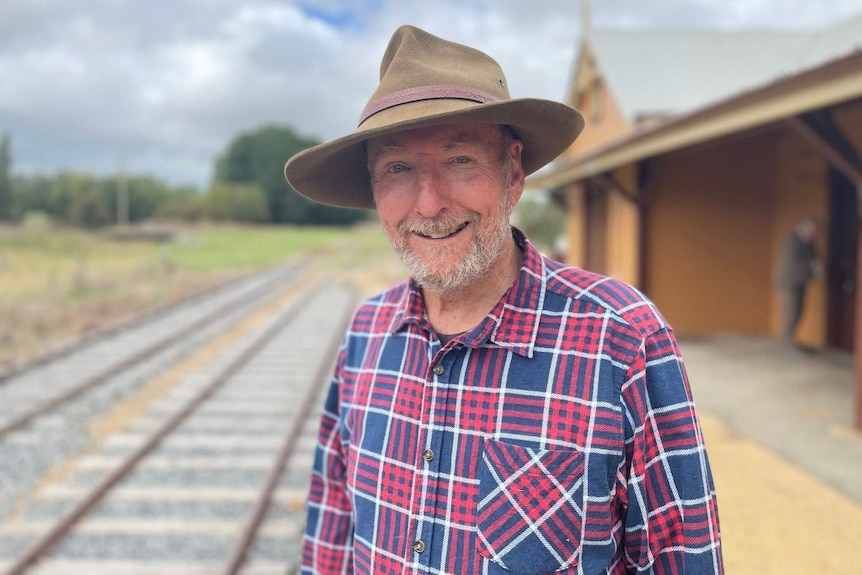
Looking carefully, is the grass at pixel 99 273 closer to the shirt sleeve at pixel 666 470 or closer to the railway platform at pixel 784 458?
Result: the railway platform at pixel 784 458

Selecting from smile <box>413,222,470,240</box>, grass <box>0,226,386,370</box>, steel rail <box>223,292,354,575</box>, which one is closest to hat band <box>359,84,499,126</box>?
smile <box>413,222,470,240</box>

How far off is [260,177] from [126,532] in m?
98.9

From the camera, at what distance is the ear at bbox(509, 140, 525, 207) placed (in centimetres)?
168

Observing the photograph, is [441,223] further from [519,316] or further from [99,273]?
[99,273]

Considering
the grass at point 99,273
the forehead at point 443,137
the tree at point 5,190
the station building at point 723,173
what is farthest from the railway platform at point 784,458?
the tree at point 5,190

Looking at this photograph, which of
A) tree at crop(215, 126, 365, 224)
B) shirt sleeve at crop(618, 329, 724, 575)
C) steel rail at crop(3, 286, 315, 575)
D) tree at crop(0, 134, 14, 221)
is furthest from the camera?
tree at crop(215, 126, 365, 224)

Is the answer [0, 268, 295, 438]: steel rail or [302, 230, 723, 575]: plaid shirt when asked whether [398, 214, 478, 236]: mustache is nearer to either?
[302, 230, 723, 575]: plaid shirt

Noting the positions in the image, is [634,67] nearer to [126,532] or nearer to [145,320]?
[145,320]

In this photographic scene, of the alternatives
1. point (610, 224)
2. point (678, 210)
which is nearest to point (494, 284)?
point (678, 210)

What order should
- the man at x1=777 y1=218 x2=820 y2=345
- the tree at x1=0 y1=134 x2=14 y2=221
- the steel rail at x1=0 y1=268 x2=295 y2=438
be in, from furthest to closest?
1. the tree at x1=0 y1=134 x2=14 y2=221
2. the man at x1=777 y1=218 x2=820 y2=345
3. the steel rail at x1=0 y1=268 x2=295 y2=438

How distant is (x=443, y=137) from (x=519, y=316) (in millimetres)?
426

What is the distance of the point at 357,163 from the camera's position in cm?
187

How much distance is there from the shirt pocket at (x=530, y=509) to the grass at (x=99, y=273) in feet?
36.0

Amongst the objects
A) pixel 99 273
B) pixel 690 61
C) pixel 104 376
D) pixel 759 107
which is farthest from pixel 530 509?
pixel 99 273
